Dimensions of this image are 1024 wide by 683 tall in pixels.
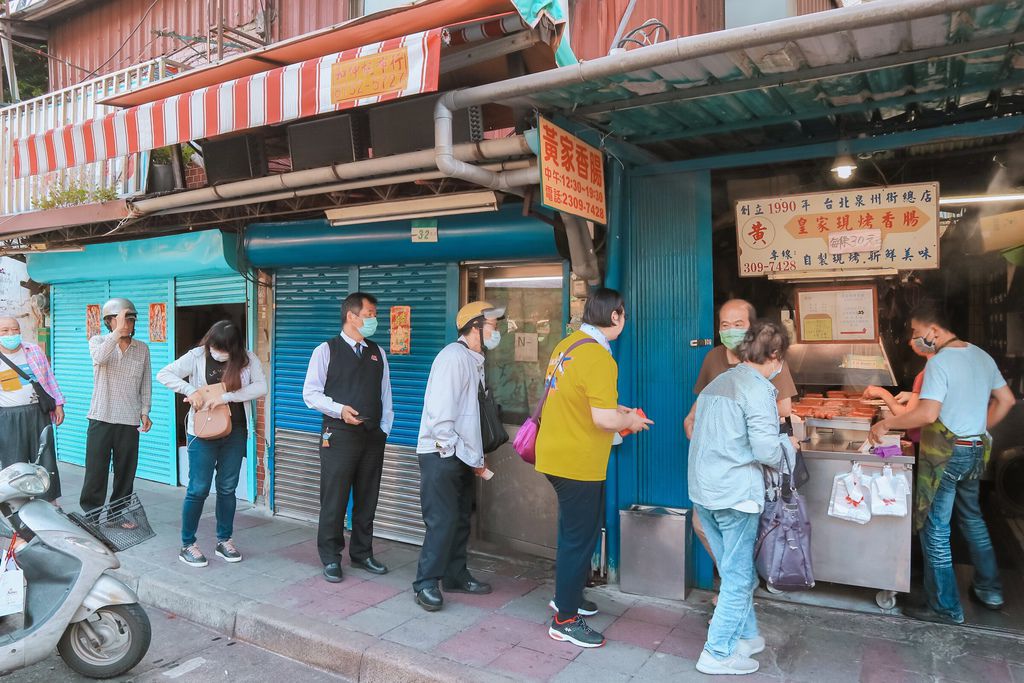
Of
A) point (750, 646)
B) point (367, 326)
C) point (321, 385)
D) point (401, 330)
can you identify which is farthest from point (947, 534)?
point (401, 330)

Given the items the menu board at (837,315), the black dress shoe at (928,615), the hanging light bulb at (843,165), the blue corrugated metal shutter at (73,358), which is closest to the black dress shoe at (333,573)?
the black dress shoe at (928,615)

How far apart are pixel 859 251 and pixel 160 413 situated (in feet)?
25.9

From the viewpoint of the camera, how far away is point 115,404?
20.0ft

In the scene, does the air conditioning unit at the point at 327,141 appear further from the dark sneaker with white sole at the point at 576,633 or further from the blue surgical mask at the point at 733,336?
the dark sneaker with white sole at the point at 576,633

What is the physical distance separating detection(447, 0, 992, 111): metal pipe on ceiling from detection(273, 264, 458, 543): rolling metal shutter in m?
2.42

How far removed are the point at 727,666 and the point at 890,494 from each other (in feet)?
5.23

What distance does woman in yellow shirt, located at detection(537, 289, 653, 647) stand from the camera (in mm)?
3932

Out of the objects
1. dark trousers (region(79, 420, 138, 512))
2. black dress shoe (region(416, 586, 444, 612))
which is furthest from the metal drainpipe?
dark trousers (region(79, 420, 138, 512))

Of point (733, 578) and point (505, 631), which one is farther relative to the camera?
point (505, 631)

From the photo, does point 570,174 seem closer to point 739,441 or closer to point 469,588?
point 739,441

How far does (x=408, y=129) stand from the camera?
5211mm

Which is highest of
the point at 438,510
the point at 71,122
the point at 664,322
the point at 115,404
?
the point at 71,122

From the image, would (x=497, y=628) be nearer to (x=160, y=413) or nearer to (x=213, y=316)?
(x=160, y=413)

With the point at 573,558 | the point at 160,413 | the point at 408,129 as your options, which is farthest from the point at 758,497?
the point at 160,413
